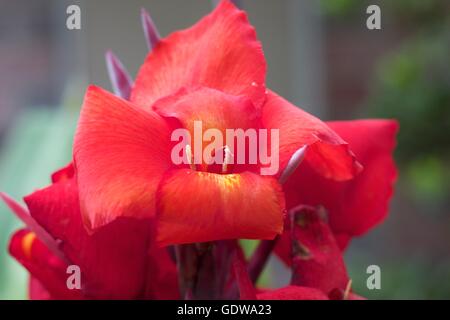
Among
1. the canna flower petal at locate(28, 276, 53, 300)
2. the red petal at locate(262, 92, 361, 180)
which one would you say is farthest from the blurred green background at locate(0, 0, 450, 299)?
the red petal at locate(262, 92, 361, 180)

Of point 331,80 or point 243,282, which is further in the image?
point 331,80

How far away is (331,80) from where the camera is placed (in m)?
2.50

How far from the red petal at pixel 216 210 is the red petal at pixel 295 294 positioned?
0.21 feet

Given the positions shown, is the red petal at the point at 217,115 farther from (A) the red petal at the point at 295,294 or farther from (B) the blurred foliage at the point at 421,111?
(B) the blurred foliage at the point at 421,111

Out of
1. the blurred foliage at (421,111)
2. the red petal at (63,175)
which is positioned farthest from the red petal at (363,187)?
the blurred foliage at (421,111)

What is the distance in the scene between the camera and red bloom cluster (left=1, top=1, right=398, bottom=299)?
1.09ft

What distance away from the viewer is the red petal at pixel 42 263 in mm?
418

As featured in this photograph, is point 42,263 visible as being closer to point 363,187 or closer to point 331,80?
point 363,187

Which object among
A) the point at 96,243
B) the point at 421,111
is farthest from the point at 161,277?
the point at 421,111

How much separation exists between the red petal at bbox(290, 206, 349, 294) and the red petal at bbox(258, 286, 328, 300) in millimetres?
18

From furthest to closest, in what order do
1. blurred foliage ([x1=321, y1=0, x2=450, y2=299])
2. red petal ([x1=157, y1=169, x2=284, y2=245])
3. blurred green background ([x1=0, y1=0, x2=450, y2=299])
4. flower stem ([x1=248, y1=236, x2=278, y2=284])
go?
blurred foliage ([x1=321, y1=0, x2=450, y2=299]) < blurred green background ([x1=0, y1=0, x2=450, y2=299]) < flower stem ([x1=248, y1=236, x2=278, y2=284]) < red petal ([x1=157, y1=169, x2=284, y2=245])

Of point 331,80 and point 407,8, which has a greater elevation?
point 407,8

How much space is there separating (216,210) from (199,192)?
1 cm

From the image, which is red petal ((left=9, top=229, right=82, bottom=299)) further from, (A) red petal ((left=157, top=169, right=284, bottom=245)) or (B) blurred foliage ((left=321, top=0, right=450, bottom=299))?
(B) blurred foliage ((left=321, top=0, right=450, bottom=299))
